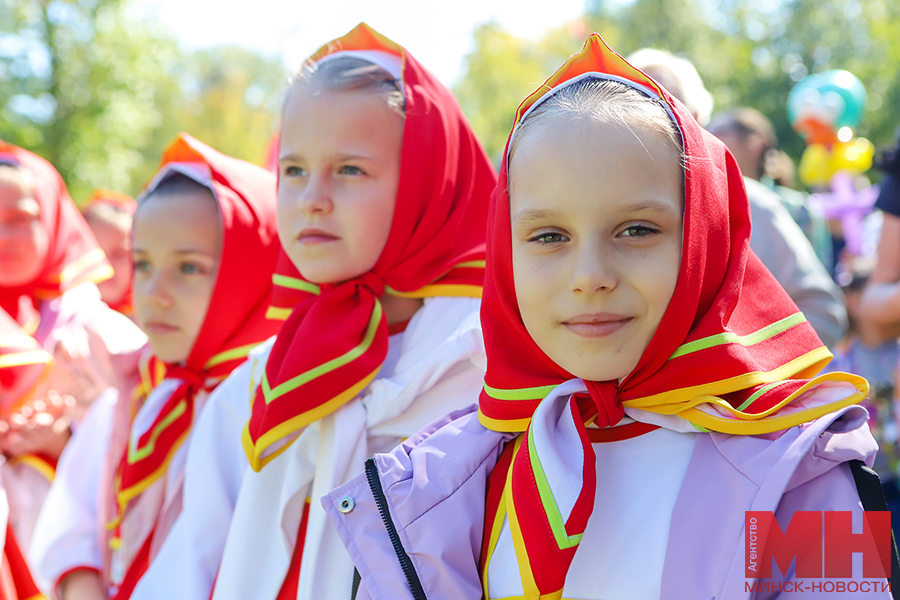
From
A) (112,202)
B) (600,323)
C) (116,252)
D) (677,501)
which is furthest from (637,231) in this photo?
(112,202)

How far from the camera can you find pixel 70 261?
13.1ft

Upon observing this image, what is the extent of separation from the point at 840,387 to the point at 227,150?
81.5 feet

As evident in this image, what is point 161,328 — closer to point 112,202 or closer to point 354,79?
point 354,79

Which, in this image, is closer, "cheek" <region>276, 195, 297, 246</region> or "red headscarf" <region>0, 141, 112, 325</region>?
"cheek" <region>276, 195, 297, 246</region>

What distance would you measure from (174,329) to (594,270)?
180 cm

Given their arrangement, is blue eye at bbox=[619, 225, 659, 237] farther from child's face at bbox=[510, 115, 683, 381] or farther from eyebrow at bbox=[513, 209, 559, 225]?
eyebrow at bbox=[513, 209, 559, 225]

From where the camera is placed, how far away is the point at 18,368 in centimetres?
349

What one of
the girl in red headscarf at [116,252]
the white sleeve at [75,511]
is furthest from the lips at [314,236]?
the girl in red headscarf at [116,252]

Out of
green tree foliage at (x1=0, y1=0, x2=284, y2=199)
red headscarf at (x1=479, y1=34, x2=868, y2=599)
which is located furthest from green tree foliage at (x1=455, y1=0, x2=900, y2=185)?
red headscarf at (x1=479, y1=34, x2=868, y2=599)

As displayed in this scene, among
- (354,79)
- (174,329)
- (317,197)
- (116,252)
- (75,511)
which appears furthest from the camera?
(116,252)

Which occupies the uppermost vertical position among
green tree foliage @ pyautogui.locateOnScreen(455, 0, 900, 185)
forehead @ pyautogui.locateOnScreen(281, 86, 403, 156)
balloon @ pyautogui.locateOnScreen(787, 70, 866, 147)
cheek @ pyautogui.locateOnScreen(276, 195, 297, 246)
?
green tree foliage @ pyautogui.locateOnScreen(455, 0, 900, 185)

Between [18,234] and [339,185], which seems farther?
[18,234]

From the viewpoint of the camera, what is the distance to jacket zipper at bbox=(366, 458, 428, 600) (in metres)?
1.53

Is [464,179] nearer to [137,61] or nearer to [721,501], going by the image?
[721,501]
